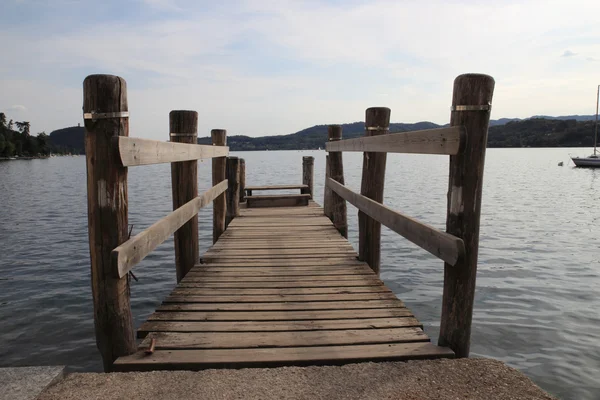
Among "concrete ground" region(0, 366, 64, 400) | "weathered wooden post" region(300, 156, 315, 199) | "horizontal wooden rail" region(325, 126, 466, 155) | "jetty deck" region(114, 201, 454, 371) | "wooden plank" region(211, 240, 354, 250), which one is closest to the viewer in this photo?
"concrete ground" region(0, 366, 64, 400)

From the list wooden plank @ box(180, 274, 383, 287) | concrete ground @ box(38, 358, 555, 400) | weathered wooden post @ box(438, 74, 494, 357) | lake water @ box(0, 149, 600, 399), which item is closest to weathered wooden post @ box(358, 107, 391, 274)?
wooden plank @ box(180, 274, 383, 287)

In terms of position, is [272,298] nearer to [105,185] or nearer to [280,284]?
[280,284]

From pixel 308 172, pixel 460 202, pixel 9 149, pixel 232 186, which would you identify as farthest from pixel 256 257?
pixel 9 149

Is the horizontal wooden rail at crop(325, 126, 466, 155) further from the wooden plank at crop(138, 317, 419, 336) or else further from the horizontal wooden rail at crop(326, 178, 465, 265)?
the wooden plank at crop(138, 317, 419, 336)

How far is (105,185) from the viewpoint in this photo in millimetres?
2758

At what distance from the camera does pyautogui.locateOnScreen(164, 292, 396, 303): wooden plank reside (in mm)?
4109

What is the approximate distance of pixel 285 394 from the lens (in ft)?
7.91

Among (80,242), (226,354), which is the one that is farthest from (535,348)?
(80,242)

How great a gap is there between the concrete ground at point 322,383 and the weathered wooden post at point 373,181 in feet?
8.85

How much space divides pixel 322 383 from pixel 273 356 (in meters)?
0.49

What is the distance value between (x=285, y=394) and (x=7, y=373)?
5.36 feet

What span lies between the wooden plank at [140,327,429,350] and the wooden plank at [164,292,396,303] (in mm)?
761

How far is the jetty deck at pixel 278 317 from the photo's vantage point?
293cm

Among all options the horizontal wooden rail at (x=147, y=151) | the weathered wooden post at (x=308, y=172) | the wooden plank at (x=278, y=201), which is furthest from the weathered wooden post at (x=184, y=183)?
the weathered wooden post at (x=308, y=172)
